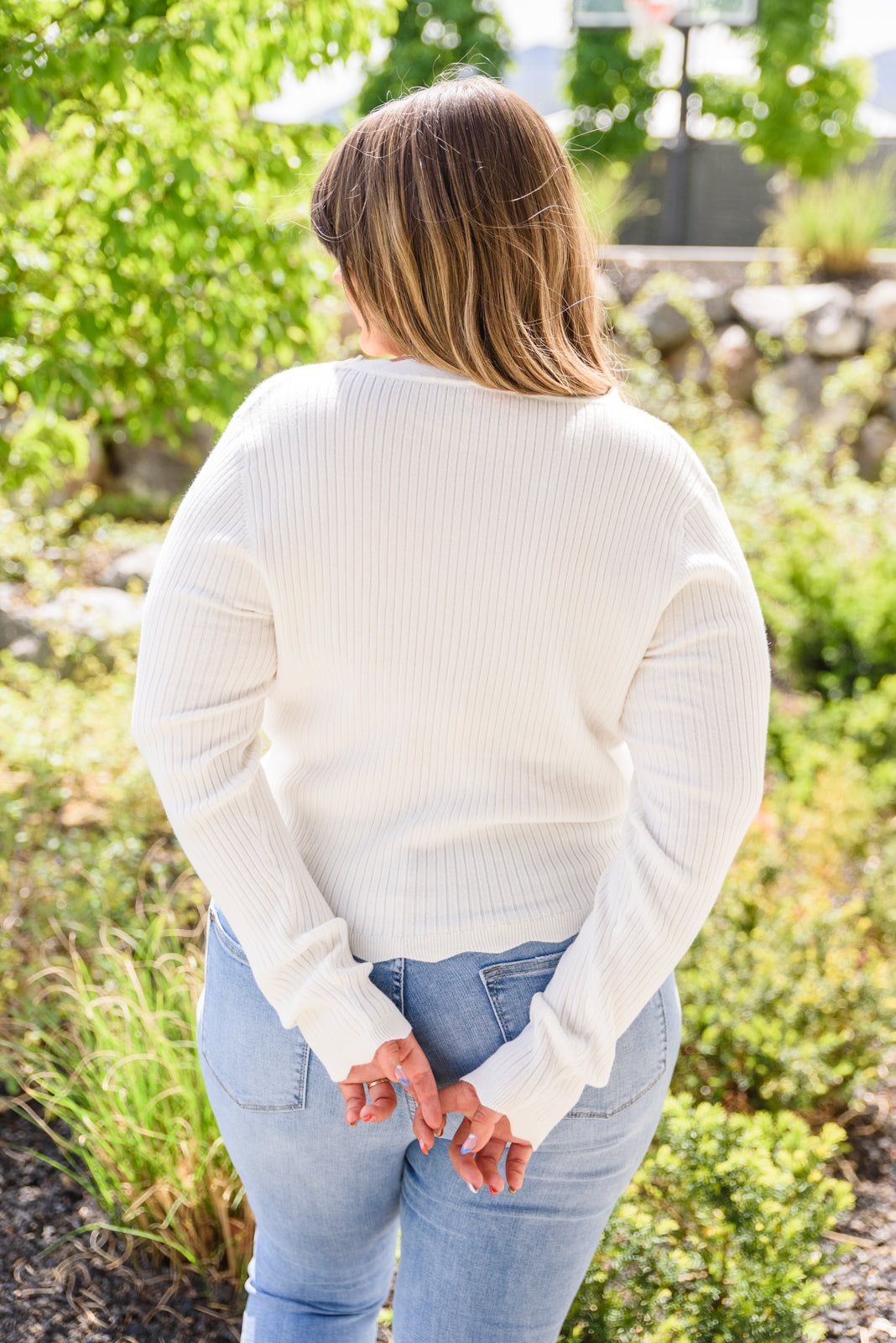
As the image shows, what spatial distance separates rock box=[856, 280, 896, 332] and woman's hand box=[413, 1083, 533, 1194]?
8539 mm

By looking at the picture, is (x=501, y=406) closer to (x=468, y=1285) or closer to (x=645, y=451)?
(x=645, y=451)

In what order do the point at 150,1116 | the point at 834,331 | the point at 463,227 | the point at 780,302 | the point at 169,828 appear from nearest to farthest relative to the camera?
the point at 463,227 < the point at 150,1116 < the point at 169,828 < the point at 834,331 < the point at 780,302

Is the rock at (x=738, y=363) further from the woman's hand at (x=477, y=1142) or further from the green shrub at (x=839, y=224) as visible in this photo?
the woman's hand at (x=477, y=1142)

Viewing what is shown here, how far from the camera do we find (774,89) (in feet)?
46.6

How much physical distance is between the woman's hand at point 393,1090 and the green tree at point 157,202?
2009 mm

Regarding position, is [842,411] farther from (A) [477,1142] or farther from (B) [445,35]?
(B) [445,35]

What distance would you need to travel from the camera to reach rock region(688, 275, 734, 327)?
27.8ft

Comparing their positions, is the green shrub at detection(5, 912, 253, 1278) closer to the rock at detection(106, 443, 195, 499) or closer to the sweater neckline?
the sweater neckline

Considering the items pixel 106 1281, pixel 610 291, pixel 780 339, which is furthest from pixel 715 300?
pixel 106 1281

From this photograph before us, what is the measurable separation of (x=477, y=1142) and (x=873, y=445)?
7.84 m

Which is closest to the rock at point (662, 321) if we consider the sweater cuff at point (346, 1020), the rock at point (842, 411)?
the rock at point (842, 411)

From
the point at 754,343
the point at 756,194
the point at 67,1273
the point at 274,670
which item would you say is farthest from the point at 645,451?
the point at 756,194

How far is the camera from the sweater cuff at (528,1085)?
3.30 feet

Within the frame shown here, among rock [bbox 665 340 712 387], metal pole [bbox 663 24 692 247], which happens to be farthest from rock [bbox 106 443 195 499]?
metal pole [bbox 663 24 692 247]
